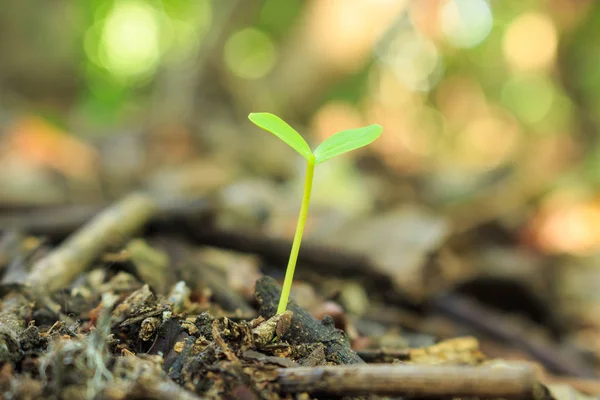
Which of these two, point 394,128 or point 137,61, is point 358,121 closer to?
point 394,128

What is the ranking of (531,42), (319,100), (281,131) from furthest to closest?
(531,42) → (319,100) → (281,131)

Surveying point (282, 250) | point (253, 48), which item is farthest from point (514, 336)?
point (253, 48)

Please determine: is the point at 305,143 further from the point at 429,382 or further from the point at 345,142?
the point at 429,382

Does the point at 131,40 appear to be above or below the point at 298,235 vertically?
above

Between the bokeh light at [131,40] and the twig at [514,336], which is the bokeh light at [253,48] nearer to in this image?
the bokeh light at [131,40]

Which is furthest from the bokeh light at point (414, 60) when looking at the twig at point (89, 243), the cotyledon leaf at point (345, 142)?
the cotyledon leaf at point (345, 142)

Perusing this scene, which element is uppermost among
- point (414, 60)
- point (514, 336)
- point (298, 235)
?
point (414, 60)
